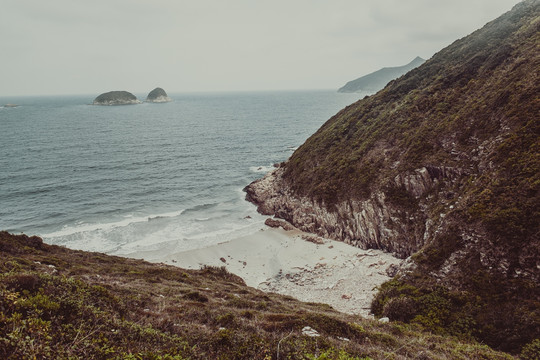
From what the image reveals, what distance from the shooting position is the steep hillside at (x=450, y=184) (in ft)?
56.6

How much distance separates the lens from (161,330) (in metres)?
9.61

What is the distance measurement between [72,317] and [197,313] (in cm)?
561

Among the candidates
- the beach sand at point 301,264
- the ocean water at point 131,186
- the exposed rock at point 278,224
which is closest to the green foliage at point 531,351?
the beach sand at point 301,264

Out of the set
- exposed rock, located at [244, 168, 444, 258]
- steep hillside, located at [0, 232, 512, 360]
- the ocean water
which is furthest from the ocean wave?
steep hillside, located at [0, 232, 512, 360]

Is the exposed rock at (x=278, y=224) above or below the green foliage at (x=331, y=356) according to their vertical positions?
below

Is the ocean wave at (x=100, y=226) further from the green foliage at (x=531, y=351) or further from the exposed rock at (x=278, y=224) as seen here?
the green foliage at (x=531, y=351)

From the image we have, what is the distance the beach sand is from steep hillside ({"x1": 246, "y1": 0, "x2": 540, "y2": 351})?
274 cm

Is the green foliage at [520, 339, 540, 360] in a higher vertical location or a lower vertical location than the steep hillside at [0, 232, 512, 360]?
lower

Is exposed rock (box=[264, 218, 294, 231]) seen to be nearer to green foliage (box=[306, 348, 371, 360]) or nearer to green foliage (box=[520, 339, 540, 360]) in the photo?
green foliage (box=[520, 339, 540, 360])

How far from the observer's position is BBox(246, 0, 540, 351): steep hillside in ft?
56.6

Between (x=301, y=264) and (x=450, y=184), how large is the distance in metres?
18.4

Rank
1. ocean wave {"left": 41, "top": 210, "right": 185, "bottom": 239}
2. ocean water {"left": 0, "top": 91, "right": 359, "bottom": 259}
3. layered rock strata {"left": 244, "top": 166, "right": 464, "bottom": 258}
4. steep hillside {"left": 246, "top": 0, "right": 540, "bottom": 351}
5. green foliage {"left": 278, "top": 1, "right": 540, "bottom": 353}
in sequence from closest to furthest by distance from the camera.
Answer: green foliage {"left": 278, "top": 1, "right": 540, "bottom": 353}
steep hillside {"left": 246, "top": 0, "right": 540, "bottom": 351}
layered rock strata {"left": 244, "top": 166, "right": 464, "bottom": 258}
ocean wave {"left": 41, "top": 210, "right": 185, "bottom": 239}
ocean water {"left": 0, "top": 91, "right": 359, "bottom": 259}

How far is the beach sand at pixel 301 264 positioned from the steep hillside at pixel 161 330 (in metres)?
9.46

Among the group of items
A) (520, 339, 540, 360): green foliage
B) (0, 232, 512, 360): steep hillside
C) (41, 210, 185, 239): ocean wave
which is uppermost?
(0, 232, 512, 360): steep hillside
